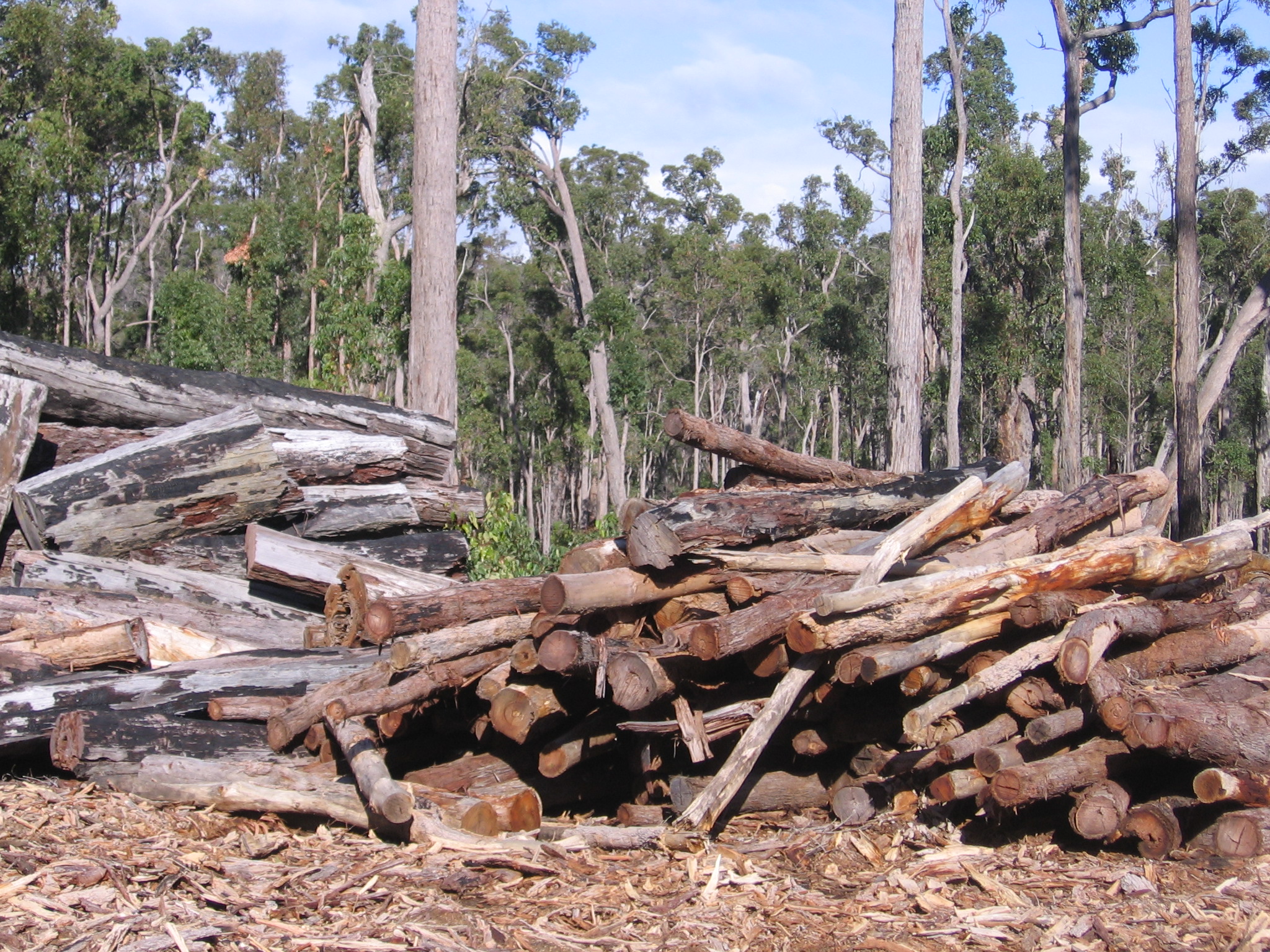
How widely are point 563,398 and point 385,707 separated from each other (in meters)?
37.8

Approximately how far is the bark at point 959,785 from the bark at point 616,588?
1.32m

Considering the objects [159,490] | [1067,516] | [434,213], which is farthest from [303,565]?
[1067,516]

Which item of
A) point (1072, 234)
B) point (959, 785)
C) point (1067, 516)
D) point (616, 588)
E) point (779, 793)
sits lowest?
point (779, 793)

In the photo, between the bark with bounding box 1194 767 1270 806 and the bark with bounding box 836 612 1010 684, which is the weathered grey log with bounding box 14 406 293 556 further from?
the bark with bounding box 1194 767 1270 806

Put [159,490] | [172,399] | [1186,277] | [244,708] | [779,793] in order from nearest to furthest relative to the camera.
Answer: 1. [779,793]
2. [244,708]
3. [159,490]
4. [172,399]
5. [1186,277]

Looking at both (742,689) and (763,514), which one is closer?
(742,689)

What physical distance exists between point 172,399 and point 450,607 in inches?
162

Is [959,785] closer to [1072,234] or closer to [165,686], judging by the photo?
[165,686]

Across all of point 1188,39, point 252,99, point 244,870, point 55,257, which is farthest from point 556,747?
point 252,99

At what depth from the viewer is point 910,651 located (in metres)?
4.70

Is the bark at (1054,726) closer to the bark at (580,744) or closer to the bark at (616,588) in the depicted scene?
the bark at (616,588)

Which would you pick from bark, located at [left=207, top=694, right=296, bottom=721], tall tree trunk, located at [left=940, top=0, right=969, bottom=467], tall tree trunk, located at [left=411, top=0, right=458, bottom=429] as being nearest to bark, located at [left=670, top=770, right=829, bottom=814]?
bark, located at [left=207, top=694, right=296, bottom=721]

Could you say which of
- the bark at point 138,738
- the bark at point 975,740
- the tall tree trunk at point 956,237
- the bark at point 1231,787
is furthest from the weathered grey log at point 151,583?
the tall tree trunk at point 956,237

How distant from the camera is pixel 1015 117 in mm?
34219
